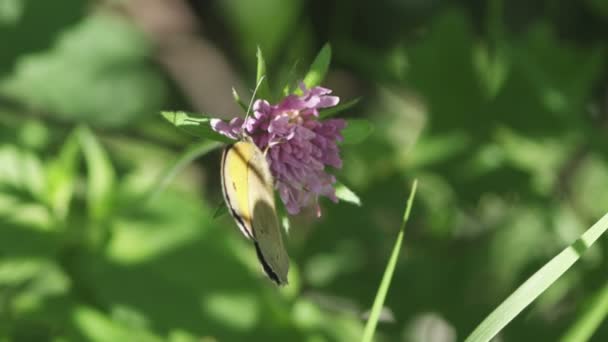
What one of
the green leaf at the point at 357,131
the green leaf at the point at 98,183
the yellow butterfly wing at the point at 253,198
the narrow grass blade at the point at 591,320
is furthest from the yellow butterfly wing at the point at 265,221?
the green leaf at the point at 98,183

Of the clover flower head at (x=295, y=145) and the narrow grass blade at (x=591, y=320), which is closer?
the clover flower head at (x=295, y=145)

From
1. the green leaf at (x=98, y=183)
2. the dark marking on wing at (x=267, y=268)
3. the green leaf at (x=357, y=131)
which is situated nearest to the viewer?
the dark marking on wing at (x=267, y=268)

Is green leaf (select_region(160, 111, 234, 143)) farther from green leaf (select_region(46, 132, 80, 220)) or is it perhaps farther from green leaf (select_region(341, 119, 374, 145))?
green leaf (select_region(46, 132, 80, 220))

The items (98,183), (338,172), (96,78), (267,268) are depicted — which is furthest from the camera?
(96,78)

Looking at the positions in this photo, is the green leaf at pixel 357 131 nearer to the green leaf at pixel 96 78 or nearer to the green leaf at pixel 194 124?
the green leaf at pixel 194 124

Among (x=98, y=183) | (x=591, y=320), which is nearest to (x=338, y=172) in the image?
(x=98, y=183)

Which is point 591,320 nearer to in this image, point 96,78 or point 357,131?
point 357,131
